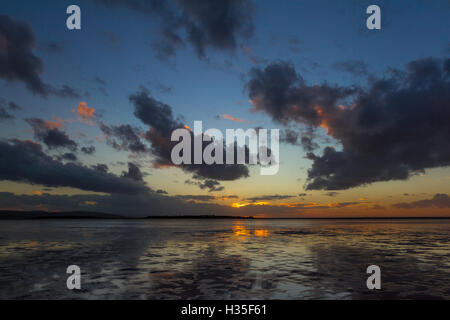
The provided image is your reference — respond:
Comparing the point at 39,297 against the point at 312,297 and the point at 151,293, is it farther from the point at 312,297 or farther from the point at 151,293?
the point at 312,297

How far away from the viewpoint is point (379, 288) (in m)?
17.5

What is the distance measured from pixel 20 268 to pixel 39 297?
9991 millimetres

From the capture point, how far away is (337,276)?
819 inches

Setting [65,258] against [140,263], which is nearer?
[140,263]

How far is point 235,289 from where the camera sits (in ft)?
56.6
